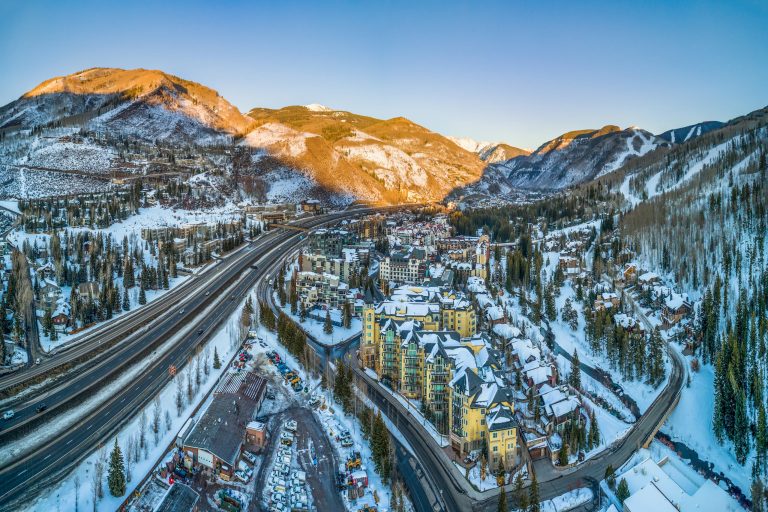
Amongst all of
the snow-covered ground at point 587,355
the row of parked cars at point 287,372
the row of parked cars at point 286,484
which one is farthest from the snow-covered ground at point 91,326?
the snow-covered ground at point 587,355

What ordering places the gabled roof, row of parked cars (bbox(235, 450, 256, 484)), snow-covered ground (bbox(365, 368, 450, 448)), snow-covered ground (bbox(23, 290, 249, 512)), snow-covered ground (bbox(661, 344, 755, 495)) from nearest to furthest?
1. snow-covered ground (bbox(23, 290, 249, 512))
2. row of parked cars (bbox(235, 450, 256, 484))
3. the gabled roof
4. snow-covered ground (bbox(661, 344, 755, 495))
5. snow-covered ground (bbox(365, 368, 450, 448))

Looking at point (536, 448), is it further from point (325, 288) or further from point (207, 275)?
point (207, 275)

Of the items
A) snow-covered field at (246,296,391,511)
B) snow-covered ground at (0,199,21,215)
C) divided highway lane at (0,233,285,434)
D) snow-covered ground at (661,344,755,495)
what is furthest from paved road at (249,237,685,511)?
snow-covered ground at (0,199,21,215)

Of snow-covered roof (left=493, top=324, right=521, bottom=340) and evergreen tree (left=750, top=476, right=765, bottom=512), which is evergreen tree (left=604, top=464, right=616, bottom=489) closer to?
evergreen tree (left=750, top=476, right=765, bottom=512)

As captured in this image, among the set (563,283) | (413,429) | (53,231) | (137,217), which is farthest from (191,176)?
(413,429)

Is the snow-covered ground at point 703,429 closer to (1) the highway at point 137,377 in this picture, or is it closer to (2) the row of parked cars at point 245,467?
(2) the row of parked cars at point 245,467

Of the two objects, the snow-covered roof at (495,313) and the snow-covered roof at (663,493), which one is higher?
the snow-covered roof at (495,313)
